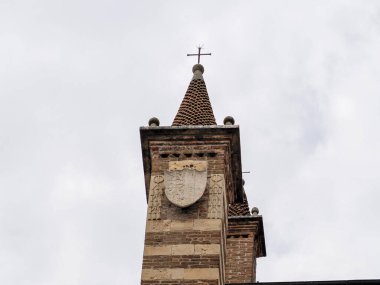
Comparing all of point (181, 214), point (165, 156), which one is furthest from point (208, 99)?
point (181, 214)

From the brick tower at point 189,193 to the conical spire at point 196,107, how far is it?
0.7 inches

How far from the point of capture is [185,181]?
16.3 metres

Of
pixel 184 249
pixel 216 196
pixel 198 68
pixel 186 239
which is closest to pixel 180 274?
pixel 184 249

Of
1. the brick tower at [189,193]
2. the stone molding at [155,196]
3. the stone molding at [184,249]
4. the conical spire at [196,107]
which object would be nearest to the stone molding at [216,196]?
the brick tower at [189,193]

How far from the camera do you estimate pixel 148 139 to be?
1712 centimetres

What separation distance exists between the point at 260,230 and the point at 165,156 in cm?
644

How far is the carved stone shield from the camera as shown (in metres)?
16.0

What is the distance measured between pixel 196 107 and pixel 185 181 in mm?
2502

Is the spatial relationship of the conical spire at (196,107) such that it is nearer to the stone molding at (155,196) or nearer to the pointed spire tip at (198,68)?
the pointed spire tip at (198,68)

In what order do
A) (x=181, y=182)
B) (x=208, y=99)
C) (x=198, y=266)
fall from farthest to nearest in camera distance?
1. (x=208, y=99)
2. (x=181, y=182)
3. (x=198, y=266)

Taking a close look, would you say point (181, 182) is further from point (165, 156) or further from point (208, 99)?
point (208, 99)

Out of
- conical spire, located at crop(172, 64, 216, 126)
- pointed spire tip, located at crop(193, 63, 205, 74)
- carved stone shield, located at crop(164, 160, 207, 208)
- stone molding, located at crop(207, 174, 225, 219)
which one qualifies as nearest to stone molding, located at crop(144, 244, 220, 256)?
stone molding, located at crop(207, 174, 225, 219)

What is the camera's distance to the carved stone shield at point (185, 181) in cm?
1603

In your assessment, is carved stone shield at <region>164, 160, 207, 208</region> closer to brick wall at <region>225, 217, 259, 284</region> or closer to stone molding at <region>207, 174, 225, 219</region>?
stone molding at <region>207, 174, 225, 219</region>
